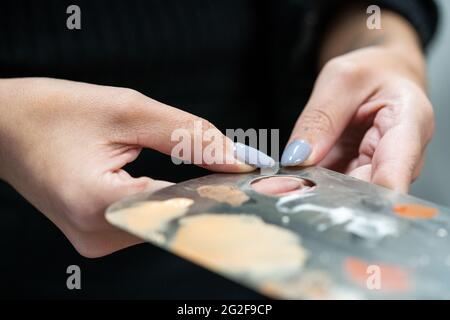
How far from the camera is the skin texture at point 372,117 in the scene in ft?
1.40

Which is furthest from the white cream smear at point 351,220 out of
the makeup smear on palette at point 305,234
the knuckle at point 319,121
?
the knuckle at point 319,121

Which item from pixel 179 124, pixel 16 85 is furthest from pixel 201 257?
pixel 16 85

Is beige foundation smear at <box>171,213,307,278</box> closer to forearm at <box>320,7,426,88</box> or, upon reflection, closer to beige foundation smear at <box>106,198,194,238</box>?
beige foundation smear at <box>106,198,194,238</box>

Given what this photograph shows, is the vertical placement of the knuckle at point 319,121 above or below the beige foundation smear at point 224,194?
above

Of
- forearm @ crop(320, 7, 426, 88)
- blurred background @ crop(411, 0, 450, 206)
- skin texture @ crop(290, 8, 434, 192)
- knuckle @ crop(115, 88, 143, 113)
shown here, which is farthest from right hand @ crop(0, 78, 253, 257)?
blurred background @ crop(411, 0, 450, 206)

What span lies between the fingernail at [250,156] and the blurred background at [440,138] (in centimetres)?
53

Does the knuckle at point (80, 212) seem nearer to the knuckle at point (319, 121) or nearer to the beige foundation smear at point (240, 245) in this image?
the beige foundation smear at point (240, 245)

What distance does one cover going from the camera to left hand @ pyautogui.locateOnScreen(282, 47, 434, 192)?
0.43 meters

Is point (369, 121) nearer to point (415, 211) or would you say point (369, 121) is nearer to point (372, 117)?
point (372, 117)

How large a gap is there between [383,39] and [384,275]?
391mm

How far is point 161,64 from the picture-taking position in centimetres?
55

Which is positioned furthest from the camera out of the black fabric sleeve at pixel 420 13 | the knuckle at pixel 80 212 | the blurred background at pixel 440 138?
the blurred background at pixel 440 138

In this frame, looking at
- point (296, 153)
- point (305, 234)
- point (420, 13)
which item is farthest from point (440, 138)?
point (305, 234)
